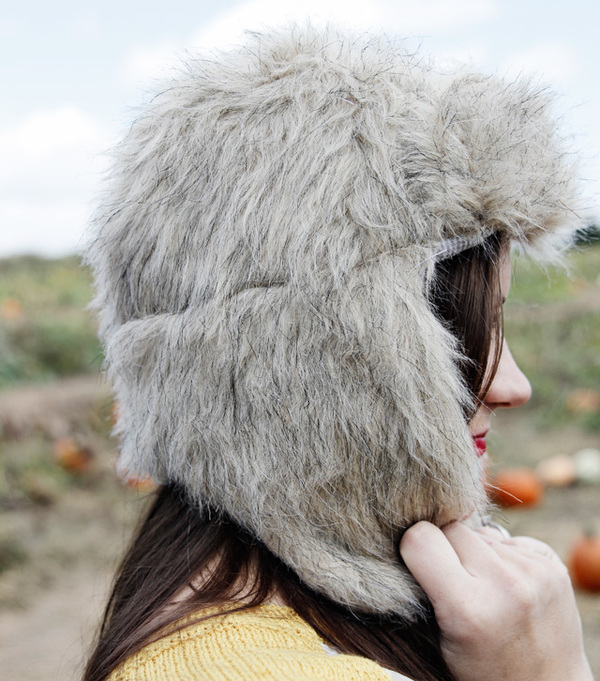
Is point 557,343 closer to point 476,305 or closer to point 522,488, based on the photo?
point 522,488

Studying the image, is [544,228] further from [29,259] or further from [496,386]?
[29,259]

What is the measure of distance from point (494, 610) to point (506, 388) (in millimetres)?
439

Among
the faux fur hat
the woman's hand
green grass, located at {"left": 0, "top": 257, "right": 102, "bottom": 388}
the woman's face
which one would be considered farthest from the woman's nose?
green grass, located at {"left": 0, "top": 257, "right": 102, "bottom": 388}

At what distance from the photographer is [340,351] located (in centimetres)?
120

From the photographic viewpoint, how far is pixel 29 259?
36.7ft

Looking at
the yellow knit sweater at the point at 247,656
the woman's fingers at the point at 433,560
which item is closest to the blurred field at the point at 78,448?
the woman's fingers at the point at 433,560

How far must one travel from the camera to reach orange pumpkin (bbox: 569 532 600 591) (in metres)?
3.46

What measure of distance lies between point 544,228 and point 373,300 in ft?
1.48

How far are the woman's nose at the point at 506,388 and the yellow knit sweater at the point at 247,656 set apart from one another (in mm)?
595

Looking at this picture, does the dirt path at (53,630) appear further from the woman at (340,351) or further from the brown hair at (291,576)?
the woman at (340,351)

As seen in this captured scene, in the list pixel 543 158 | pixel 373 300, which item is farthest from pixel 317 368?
pixel 543 158

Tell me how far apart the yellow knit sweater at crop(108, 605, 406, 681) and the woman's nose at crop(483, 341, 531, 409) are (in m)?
0.59

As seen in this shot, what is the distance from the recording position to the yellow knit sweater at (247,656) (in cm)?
95

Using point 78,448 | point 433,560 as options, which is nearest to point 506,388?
point 433,560
